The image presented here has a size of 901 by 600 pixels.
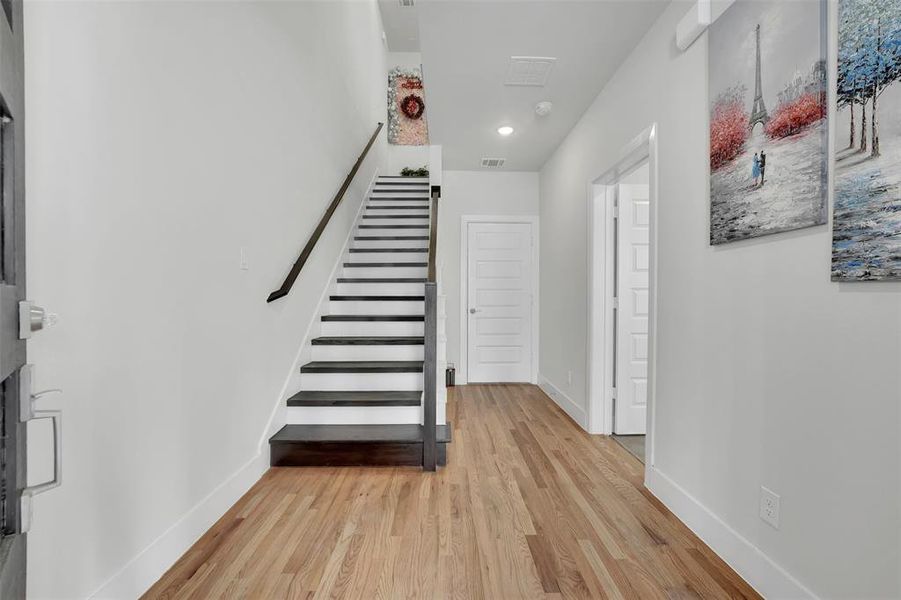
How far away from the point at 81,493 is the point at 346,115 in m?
4.05

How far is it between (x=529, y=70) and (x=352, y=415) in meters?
2.49

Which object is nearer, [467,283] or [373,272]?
[373,272]

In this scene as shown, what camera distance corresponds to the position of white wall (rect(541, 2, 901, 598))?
1170mm

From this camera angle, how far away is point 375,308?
3695 millimetres

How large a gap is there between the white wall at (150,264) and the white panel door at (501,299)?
2733mm

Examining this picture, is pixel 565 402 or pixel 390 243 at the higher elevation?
pixel 390 243

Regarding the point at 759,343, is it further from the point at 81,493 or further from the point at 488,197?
the point at 488,197

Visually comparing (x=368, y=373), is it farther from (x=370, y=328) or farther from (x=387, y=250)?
(x=387, y=250)

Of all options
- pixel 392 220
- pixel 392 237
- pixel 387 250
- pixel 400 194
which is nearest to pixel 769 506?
pixel 387 250

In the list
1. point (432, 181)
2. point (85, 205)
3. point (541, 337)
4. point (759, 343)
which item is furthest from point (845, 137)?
point (541, 337)

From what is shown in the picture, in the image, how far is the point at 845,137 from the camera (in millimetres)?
1218

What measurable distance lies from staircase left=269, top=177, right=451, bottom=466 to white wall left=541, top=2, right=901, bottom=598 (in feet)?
4.49

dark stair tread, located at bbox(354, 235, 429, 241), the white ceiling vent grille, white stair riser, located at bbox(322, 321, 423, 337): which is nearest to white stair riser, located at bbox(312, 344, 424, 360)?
white stair riser, located at bbox(322, 321, 423, 337)

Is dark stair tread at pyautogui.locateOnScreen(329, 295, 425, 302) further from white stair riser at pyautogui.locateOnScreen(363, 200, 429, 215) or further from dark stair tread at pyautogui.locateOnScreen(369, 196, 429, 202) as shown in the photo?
dark stair tread at pyautogui.locateOnScreen(369, 196, 429, 202)
